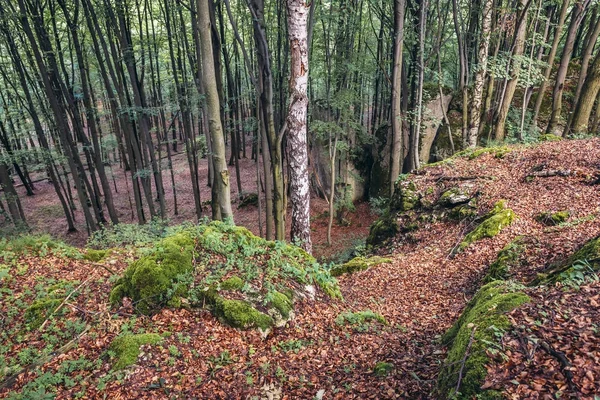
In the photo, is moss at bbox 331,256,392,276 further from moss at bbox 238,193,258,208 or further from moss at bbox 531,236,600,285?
moss at bbox 238,193,258,208

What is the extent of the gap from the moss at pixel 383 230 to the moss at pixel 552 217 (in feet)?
11.7

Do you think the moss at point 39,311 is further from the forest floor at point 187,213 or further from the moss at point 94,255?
the forest floor at point 187,213

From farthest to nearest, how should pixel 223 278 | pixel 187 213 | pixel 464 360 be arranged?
pixel 187 213, pixel 223 278, pixel 464 360

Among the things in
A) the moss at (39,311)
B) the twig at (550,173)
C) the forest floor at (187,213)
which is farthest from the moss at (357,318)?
the forest floor at (187,213)

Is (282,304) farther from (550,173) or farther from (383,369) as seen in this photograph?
(550,173)

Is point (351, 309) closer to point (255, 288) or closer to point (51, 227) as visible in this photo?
point (255, 288)

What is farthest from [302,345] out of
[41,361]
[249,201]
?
[249,201]

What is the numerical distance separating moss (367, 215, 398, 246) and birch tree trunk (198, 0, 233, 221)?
5224 millimetres

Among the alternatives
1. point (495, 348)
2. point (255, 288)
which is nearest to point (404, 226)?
point (255, 288)

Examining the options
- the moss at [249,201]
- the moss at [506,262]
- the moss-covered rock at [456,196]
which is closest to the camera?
the moss at [506,262]

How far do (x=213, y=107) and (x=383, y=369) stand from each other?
5.08 metres

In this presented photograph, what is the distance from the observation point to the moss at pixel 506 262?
5258 mm

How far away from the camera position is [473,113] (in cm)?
1186

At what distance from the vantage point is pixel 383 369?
335 centimetres
